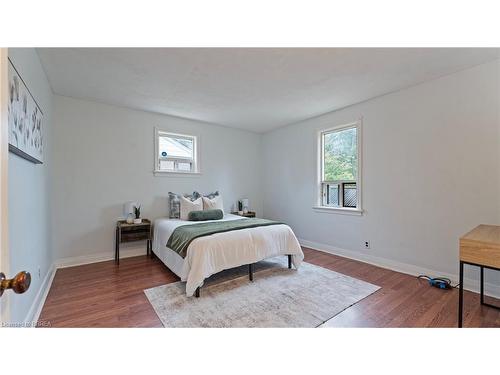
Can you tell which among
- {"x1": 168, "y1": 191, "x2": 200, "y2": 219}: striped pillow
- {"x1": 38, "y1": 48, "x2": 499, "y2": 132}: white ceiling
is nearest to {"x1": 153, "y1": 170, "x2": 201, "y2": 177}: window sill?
{"x1": 168, "y1": 191, "x2": 200, "y2": 219}: striped pillow

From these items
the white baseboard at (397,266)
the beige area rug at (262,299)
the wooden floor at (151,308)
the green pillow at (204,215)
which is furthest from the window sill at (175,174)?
the white baseboard at (397,266)

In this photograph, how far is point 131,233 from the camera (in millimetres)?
3465

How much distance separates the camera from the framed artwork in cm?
140

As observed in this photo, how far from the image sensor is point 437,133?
266cm

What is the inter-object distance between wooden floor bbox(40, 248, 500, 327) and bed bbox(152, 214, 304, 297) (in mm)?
400

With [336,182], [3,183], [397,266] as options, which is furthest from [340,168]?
[3,183]

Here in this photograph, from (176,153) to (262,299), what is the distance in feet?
10.3

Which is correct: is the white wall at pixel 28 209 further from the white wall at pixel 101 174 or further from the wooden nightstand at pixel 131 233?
the wooden nightstand at pixel 131 233

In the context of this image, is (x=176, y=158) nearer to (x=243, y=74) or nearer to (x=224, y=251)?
(x=243, y=74)

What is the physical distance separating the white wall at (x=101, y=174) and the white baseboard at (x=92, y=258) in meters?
0.03
